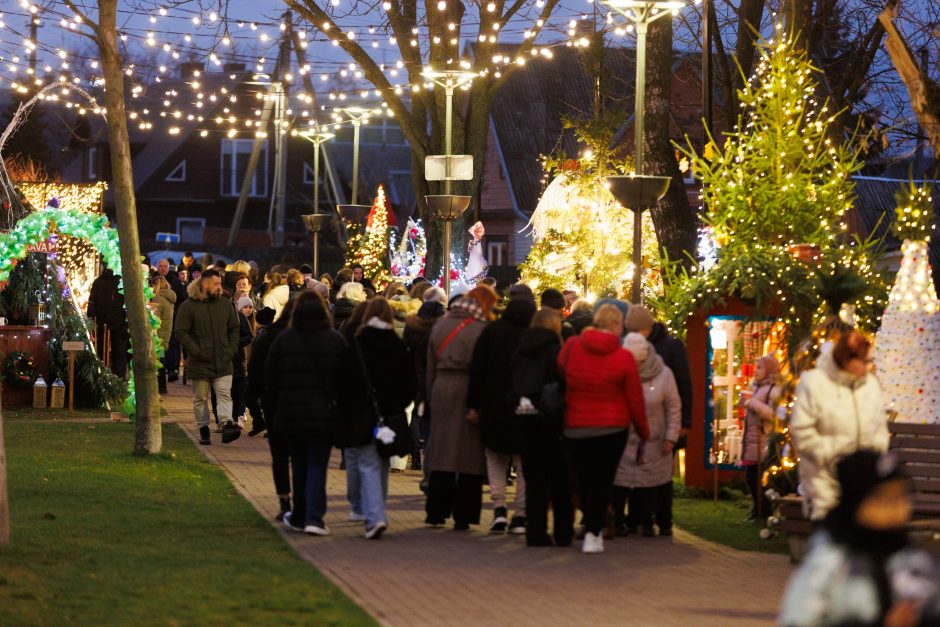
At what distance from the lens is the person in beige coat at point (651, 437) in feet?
40.8

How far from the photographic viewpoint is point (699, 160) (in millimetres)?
16188

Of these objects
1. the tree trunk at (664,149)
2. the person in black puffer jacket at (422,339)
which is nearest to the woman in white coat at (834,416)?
the person in black puffer jacket at (422,339)

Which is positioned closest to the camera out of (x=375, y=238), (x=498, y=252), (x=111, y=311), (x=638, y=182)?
(x=638, y=182)

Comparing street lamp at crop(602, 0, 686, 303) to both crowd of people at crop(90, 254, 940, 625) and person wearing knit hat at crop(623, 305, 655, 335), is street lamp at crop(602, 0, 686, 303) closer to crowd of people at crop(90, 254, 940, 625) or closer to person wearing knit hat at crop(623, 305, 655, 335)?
crowd of people at crop(90, 254, 940, 625)

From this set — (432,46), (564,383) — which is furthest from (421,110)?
(564,383)

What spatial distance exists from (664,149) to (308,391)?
1168 cm

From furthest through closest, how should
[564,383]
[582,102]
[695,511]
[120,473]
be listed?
[582,102]
[120,473]
[695,511]
[564,383]

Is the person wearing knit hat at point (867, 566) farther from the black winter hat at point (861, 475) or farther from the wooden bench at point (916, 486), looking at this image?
the wooden bench at point (916, 486)

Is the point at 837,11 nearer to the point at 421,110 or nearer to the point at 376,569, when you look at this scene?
the point at 421,110

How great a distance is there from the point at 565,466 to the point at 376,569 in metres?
1.79

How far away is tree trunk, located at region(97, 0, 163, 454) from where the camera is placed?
1666 centimetres

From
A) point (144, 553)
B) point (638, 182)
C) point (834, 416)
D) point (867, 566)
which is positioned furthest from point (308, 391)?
point (867, 566)

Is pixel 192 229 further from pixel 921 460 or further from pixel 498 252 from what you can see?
pixel 921 460

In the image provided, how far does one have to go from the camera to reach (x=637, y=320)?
12570 millimetres
